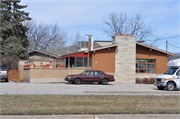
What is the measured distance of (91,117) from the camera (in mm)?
7699

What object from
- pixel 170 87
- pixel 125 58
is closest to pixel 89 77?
pixel 125 58

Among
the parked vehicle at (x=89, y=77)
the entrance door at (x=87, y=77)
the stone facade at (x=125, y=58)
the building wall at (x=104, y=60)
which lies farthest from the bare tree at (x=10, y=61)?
the stone facade at (x=125, y=58)

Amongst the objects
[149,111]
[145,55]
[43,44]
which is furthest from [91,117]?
[43,44]

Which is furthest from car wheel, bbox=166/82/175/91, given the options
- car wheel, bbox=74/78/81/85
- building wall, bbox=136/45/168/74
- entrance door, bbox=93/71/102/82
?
building wall, bbox=136/45/168/74

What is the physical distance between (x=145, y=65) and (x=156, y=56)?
6.80 ft

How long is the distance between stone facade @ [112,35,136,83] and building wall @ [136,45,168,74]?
1843mm

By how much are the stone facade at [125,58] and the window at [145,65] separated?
1.91m

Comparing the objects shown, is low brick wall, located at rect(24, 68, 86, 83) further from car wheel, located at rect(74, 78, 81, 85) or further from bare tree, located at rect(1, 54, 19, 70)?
bare tree, located at rect(1, 54, 19, 70)

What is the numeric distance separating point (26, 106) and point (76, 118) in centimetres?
288

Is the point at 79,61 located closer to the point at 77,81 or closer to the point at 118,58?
the point at 118,58

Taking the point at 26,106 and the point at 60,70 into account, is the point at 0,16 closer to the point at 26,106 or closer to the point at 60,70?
the point at 60,70

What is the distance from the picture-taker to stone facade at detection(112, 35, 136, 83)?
3006cm

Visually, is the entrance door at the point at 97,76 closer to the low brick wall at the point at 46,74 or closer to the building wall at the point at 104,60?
the building wall at the point at 104,60

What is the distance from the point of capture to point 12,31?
3669 centimetres
